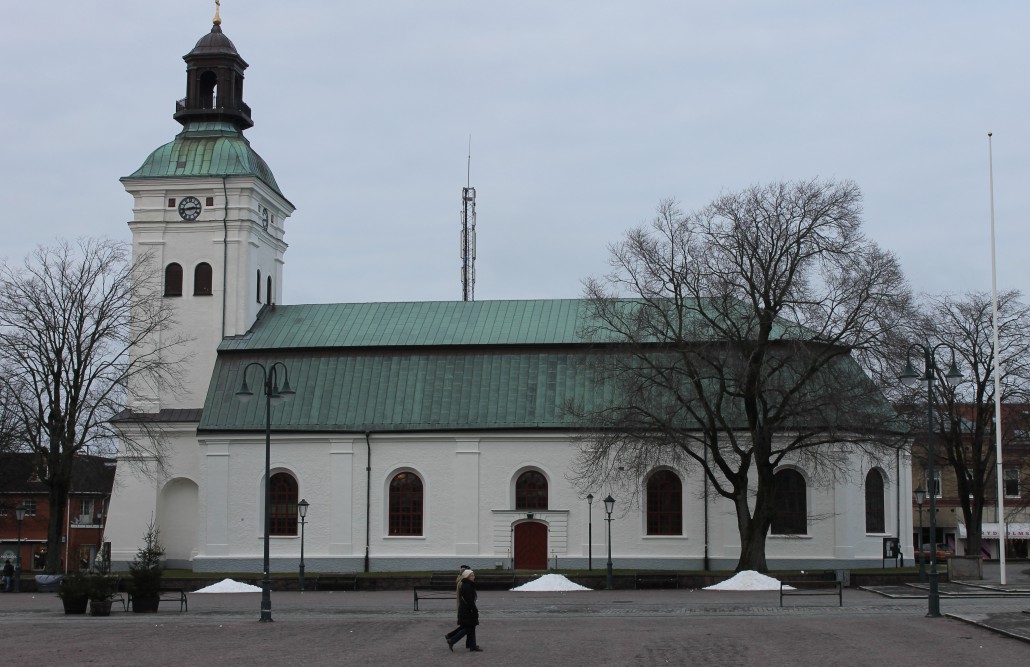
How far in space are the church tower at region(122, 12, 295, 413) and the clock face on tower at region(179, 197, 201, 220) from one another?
0.04 meters

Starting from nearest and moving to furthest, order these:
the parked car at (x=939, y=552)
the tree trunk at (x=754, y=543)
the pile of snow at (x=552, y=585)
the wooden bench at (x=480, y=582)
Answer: the pile of snow at (x=552, y=585)
the wooden bench at (x=480, y=582)
the tree trunk at (x=754, y=543)
the parked car at (x=939, y=552)

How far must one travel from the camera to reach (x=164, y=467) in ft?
175

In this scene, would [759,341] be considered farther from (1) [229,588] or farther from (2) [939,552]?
(2) [939,552]

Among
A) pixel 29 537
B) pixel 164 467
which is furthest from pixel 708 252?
pixel 29 537

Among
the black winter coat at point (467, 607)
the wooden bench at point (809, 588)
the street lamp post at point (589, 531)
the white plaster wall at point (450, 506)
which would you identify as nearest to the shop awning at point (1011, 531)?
the white plaster wall at point (450, 506)

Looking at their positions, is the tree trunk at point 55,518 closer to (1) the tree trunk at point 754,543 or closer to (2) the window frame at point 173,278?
(2) the window frame at point 173,278

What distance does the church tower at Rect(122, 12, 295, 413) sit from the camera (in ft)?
183

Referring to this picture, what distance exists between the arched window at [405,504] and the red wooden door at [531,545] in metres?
4.15

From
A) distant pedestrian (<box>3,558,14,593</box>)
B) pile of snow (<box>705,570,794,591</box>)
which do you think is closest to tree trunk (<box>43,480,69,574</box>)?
distant pedestrian (<box>3,558,14,593</box>)

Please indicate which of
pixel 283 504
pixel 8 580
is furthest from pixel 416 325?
pixel 8 580

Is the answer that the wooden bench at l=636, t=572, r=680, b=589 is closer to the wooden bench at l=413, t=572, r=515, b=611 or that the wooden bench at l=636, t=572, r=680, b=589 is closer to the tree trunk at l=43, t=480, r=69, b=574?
the wooden bench at l=413, t=572, r=515, b=611

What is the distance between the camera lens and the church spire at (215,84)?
183ft

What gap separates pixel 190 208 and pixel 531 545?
2147 centimetres

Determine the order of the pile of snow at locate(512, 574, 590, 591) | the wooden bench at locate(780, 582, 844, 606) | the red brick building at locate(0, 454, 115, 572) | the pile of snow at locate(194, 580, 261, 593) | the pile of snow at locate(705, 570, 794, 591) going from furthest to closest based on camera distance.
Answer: the red brick building at locate(0, 454, 115, 572) → the pile of snow at locate(194, 580, 261, 593) → the pile of snow at locate(512, 574, 590, 591) → the pile of snow at locate(705, 570, 794, 591) → the wooden bench at locate(780, 582, 844, 606)
